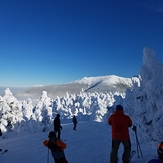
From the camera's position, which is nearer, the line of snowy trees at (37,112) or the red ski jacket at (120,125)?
the red ski jacket at (120,125)

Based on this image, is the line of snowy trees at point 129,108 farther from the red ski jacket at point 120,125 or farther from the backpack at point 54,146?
the backpack at point 54,146

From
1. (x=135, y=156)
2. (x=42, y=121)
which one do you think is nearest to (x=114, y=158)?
(x=135, y=156)

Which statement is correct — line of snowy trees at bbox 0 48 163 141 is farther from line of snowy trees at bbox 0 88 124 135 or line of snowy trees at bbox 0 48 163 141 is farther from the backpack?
the backpack

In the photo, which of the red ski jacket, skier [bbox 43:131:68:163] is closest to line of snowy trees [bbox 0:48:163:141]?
the red ski jacket

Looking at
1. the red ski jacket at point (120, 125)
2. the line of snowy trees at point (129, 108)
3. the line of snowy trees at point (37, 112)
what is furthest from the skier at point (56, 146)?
the line of snowy trees at point (37, 112)

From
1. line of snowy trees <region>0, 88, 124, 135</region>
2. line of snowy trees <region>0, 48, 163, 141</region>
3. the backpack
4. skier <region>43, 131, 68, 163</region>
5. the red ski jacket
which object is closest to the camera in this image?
skier <region>43, 131, 68, 163</region>

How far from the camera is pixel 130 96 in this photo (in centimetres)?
3362

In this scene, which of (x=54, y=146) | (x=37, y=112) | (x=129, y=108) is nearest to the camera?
(x=54, y=146)

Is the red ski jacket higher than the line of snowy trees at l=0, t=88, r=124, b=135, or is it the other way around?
the red ski jacket

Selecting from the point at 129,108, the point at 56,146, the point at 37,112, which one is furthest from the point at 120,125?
the point at 37,112

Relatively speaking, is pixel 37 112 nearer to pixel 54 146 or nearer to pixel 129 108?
pixel 129 108

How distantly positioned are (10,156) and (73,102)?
280ft

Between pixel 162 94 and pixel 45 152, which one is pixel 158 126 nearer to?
pixel 162 94

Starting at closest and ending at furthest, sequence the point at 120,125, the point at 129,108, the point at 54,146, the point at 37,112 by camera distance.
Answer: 1. the point at 54,146
2. the point at 120,125
3. the point at 129,108
4. the point at 37,112
